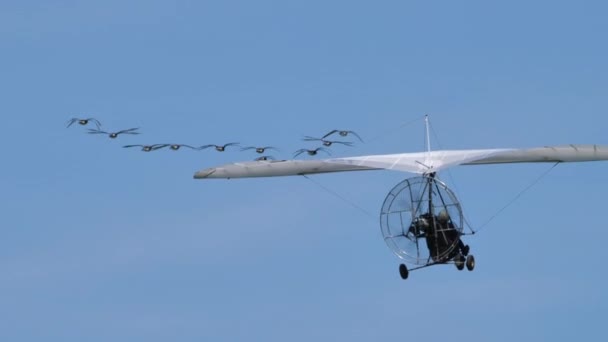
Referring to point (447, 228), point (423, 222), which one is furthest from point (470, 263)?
point (423, 222)

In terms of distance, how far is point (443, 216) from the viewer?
47844 millimetres

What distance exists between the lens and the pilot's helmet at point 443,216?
47.8 metres

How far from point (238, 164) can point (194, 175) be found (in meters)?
1.75

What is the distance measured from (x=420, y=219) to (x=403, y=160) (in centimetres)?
372

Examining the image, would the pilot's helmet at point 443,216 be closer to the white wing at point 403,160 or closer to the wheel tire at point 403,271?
the wheel tire at point 403,271

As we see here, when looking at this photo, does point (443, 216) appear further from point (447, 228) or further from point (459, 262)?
point (459, 262)

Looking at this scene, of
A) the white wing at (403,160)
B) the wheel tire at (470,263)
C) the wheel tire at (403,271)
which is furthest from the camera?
the white wing at (403,160)

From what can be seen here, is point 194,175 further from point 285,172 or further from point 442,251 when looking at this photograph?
point 442,251

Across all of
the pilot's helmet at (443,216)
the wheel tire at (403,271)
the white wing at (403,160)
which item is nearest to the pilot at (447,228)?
the pilot's helmet at (443,216)

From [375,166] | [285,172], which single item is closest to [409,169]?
[375,166]

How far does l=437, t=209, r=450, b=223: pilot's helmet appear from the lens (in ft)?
157

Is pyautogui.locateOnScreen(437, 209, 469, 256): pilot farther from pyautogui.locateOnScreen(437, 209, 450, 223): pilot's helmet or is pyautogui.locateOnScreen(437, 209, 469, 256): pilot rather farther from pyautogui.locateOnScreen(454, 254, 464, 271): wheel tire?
pyautogui.locateOnScreen(454, 254, 464, 271): wheel tire

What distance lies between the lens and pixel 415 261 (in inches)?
1898

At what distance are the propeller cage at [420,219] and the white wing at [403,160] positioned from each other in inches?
90.4
